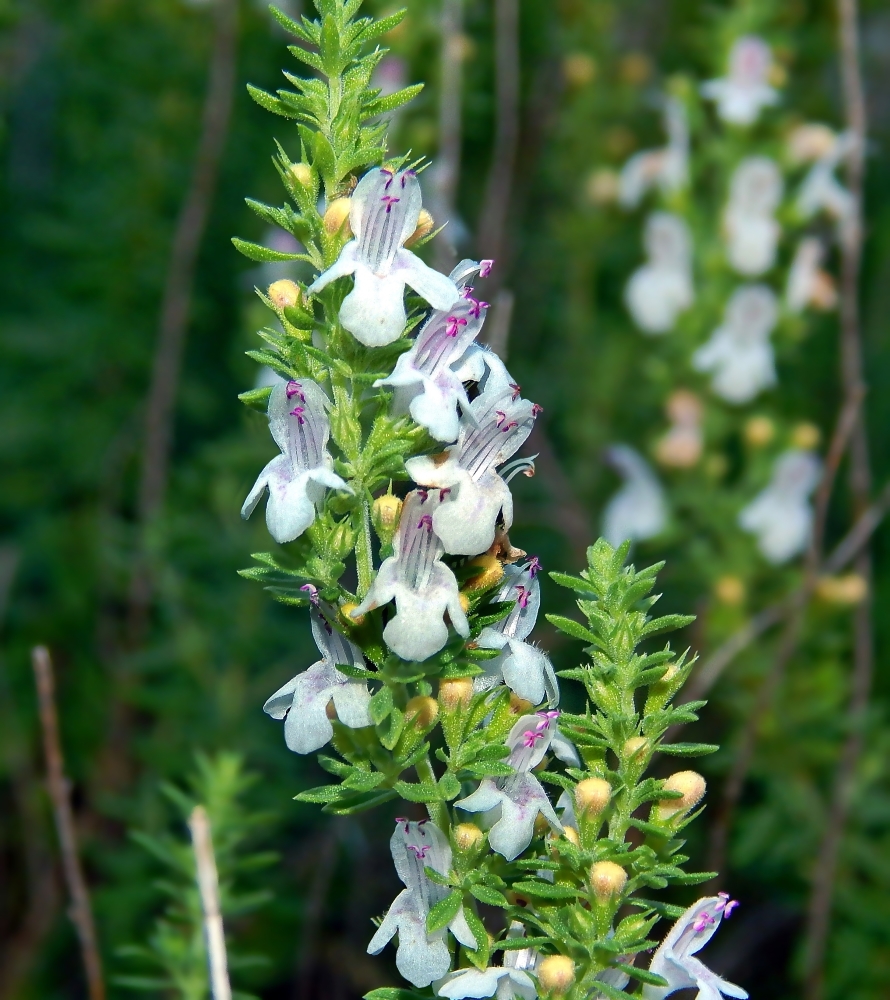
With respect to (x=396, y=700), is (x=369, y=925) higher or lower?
lower

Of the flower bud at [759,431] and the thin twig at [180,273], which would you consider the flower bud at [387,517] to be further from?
the flower bud at [759,431]

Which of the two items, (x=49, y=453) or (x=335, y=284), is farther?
(x=49, y=453)

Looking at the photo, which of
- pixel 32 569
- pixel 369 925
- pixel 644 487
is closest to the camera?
pixel 369 925

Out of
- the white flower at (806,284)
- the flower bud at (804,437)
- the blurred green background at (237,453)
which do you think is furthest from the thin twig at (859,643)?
the white flower at (806,284)

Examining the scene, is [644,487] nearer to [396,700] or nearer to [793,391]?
[793,391]

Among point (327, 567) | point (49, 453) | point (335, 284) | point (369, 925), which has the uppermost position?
point (335, 284)

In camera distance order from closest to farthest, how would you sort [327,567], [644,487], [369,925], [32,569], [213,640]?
1. [327,567]
2. [369,925]
3. [213,640]
4. [644,487]
5. [32,569]

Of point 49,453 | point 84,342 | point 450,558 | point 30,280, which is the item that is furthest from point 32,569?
point 450,558
